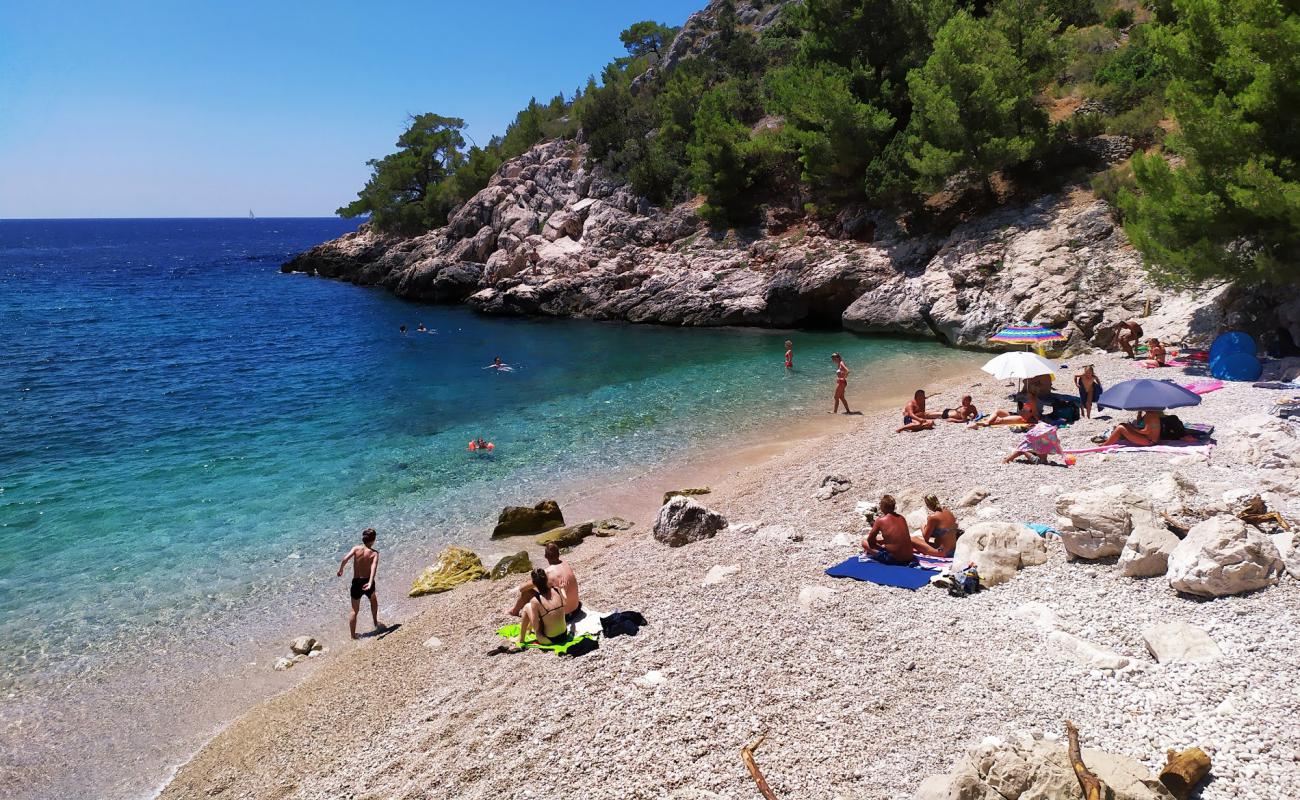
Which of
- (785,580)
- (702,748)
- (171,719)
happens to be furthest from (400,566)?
(702,748)

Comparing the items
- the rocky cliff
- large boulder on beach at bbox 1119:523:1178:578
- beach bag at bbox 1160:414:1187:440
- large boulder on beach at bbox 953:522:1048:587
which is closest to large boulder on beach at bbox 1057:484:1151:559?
large boulder on beach at bbox 1119:523:1178:578

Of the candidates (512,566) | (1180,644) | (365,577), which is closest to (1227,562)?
(1180,644)

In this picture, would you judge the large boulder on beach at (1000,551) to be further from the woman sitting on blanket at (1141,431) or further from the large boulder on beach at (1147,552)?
the woman sitting on blanket at (1141,431)

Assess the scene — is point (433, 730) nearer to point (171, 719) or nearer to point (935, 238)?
point (171, 719)

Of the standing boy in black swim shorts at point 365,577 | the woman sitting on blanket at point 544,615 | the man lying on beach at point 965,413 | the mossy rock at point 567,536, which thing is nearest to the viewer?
the woman sitting on blanket at point 544,615

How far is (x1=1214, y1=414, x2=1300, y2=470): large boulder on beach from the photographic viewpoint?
378 inches

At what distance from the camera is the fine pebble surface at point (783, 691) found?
5309 millimetres

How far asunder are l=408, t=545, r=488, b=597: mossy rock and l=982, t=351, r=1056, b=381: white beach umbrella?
432 inches

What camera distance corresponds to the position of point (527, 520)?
13539 millimetres

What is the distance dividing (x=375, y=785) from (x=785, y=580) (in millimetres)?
4898

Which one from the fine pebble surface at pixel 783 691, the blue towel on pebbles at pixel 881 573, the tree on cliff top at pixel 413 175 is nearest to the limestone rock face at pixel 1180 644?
the fine pebble surface at pixel 783 691

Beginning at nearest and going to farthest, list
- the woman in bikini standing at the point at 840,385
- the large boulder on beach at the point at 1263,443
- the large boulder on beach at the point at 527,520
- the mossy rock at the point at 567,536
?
1. the large boulder on beach at the point at 1263,443
2. the mossy rock at the point at 567,536
3. the large boulder on beach at the point at 527,520
4. the woman in bikini standing at the point at 840,385

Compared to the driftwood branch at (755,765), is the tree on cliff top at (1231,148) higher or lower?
higher

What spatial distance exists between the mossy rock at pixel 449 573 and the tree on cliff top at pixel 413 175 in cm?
5468
